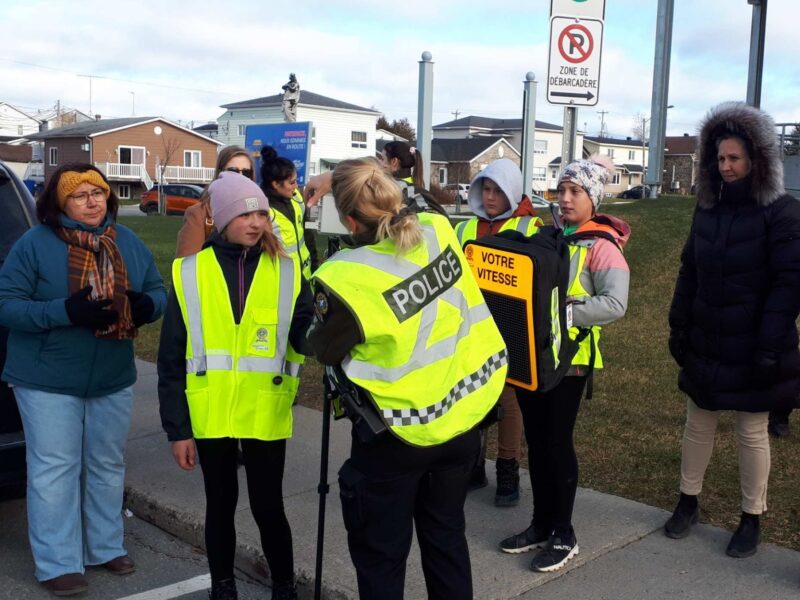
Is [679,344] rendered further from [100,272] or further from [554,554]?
[100,272]

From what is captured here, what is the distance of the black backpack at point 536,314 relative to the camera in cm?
373

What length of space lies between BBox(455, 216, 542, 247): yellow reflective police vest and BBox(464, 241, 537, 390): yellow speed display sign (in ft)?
1.93

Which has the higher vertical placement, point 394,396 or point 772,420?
point 394,396

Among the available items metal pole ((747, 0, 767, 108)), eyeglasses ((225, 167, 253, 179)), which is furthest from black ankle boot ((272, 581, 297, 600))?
metal pole ((747, 0, 767, 108))

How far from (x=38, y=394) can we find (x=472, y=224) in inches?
92.2

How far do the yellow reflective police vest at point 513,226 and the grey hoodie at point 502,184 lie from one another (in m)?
0.07

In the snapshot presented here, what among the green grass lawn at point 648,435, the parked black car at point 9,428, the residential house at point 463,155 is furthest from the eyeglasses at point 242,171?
the residential house at point 463,155

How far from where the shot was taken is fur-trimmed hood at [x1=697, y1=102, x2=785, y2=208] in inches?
167

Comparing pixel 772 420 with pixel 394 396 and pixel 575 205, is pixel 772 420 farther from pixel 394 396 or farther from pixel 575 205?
pixel 394 396

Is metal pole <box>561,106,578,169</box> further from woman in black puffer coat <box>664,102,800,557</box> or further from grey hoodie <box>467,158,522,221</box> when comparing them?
woman in black puffer coat <box>664,102,800,557</box>

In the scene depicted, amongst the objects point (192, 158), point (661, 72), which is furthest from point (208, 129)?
point (661, 72)

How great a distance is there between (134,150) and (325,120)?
15.0m

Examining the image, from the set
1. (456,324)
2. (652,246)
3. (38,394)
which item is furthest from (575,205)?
(652,246)

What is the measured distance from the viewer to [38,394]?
4.22 m
